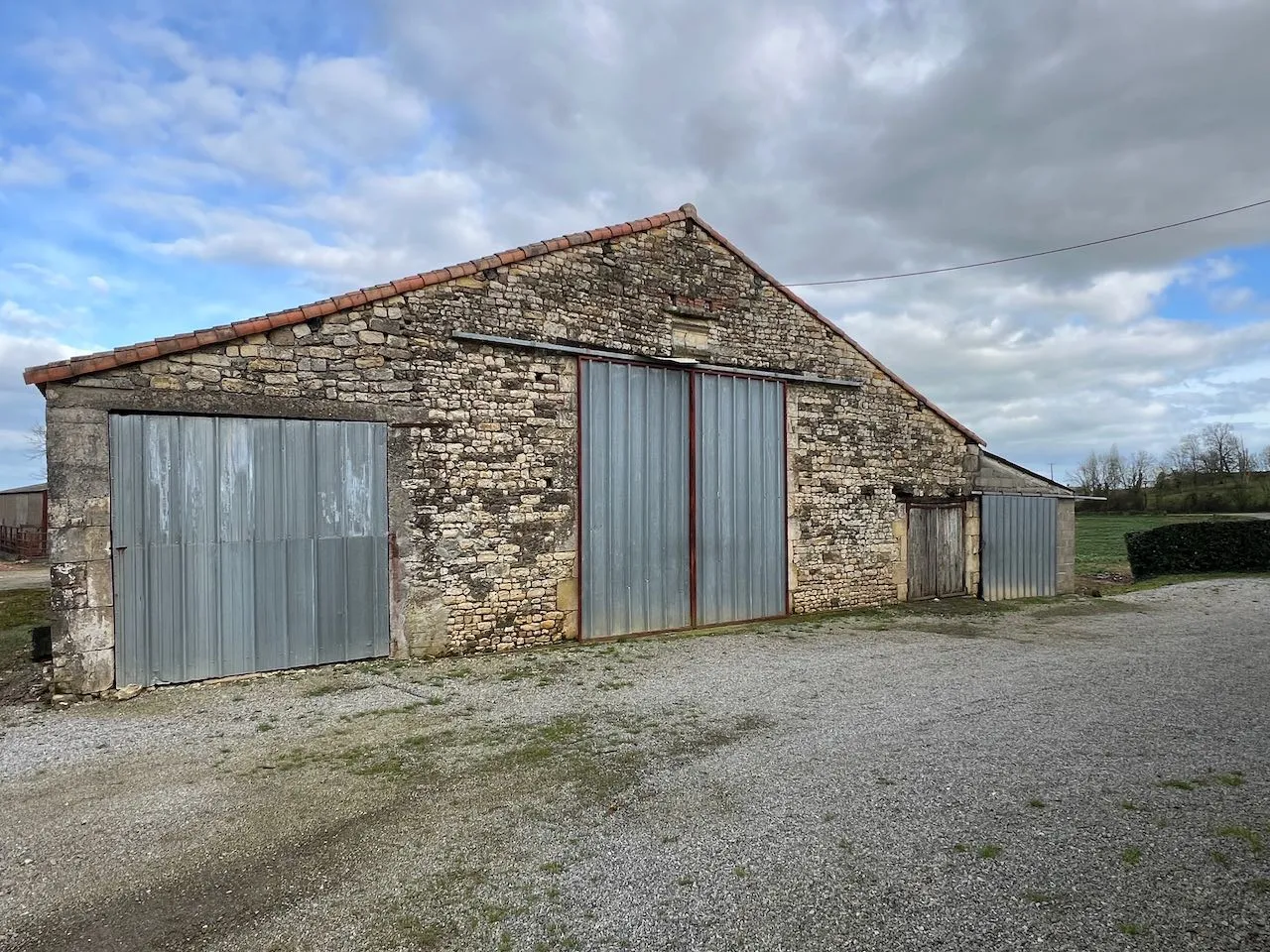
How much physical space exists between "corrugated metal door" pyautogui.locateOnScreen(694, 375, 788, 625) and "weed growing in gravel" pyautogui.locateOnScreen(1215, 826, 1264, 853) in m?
7.00

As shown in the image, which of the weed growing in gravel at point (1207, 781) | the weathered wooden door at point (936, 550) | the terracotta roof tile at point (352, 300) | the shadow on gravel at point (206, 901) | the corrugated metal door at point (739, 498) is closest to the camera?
the shadow on gravel at point (206, 901)

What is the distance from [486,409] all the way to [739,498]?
4246mm

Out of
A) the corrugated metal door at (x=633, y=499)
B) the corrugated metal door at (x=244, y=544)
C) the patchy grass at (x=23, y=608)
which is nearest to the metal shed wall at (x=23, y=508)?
the patchy grass at (x=23, y=608)

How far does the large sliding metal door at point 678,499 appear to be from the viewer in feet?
31.3

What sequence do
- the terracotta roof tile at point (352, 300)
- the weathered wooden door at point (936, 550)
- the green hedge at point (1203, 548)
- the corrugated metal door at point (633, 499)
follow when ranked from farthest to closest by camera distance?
1. the green hedge at point (1203, 548)
2. the weathered wooden door at point (936, 550)
3. the corrugated metal door at point (633, 499)
4. the terracotta roof tile at point (352, 300)

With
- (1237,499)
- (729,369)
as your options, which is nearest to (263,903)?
(729,369)

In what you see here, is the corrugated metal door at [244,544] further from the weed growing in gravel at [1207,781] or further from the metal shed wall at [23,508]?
the metal shed wall at [23,508]

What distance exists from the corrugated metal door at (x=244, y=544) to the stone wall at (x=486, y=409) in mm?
183

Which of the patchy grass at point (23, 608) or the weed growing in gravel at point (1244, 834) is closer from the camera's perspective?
the weed growing in gravel at point (1244, 834)

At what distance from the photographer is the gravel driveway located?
3.02 m

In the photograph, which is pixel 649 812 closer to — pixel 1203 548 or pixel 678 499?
pixel 678 499

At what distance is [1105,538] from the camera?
101ft

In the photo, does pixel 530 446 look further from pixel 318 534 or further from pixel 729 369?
pixel 729 369

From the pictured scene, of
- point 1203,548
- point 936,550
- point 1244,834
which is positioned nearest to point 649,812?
point 1244,834
